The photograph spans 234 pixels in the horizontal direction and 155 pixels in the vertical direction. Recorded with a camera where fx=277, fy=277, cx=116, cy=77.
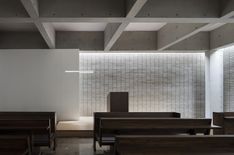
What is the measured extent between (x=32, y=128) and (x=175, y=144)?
2807mm

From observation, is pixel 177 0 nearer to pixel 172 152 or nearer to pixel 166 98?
pixel 172 152

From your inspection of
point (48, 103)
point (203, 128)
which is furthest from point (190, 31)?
point (48, 103)

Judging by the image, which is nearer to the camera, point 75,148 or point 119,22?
point 119,22

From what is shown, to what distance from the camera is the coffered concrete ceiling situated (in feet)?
Result: 15.8

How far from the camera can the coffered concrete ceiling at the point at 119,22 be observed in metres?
4.80

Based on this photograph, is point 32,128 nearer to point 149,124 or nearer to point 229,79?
point 149,124

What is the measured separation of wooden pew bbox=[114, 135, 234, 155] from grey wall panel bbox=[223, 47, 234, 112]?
19.5 ft

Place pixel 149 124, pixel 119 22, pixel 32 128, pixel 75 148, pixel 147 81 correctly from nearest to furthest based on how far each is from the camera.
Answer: pixel 32 128 → pixel 149 124 → pixel 119 22 → pixel 75 148 → pixel 147 81

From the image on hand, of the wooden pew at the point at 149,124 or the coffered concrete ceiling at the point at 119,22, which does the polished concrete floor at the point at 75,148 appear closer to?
the wooden pew at the point at 149,124

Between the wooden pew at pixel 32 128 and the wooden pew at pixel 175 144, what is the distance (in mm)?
2354

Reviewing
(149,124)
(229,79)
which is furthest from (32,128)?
(229,79)

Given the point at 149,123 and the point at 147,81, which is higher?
the point at 147,81

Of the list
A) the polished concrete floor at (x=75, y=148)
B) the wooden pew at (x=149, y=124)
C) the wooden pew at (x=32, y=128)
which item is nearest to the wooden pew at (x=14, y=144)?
the wooden pew at (x=32, y=128)

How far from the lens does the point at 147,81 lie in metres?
10.1
